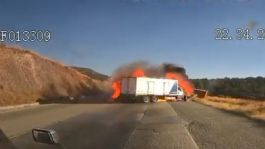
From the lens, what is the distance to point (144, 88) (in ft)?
169

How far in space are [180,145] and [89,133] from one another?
12.5 ft

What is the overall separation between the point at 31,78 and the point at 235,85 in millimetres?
88158

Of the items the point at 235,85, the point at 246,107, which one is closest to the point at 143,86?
the point at 246,107

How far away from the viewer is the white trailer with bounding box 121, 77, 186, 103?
1998 inches

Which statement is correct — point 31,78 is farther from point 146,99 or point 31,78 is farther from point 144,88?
point 146,99

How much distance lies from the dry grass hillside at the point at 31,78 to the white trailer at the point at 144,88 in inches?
288

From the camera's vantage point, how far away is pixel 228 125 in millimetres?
22359

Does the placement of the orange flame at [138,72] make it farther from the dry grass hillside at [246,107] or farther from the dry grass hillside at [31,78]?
the dry grass hillside at [31,78]

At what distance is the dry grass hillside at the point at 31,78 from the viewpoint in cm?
5028

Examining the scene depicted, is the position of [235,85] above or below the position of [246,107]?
above

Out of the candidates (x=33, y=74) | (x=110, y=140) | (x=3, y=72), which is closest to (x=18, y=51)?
(x=33, y=74)

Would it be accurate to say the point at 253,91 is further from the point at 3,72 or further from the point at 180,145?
the point at 180,145

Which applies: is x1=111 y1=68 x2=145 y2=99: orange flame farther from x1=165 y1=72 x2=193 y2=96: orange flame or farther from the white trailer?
x1=165 y1=72 x2=193 y2=96: orange flame

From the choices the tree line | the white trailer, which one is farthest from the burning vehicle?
the tree line
